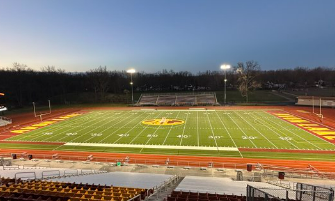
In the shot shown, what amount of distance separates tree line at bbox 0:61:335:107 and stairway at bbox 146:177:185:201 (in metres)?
57.1

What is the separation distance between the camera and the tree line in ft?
234

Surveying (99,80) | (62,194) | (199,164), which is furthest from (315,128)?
(99,80)

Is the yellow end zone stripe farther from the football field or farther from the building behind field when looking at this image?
the building behind field

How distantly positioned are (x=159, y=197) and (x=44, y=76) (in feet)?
315

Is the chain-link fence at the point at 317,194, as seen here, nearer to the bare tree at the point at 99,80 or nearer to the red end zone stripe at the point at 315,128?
Answer: the red end zone stripe at the point at 315,128

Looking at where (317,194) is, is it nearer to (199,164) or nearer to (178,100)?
(199,164)

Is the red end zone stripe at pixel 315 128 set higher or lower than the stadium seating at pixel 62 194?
lower

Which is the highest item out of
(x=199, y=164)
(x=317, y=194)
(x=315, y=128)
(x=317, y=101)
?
(x=317, y=194)

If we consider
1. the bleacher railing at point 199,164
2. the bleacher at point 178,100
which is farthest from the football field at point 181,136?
the bleacher at point 178,100

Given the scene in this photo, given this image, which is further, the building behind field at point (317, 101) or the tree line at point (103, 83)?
the tree line at point (103, 83)

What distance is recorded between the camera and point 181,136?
2681cm

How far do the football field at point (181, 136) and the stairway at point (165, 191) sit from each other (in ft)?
24.7

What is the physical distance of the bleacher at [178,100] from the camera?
5966 cm

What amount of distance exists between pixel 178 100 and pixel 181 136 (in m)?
36.7
